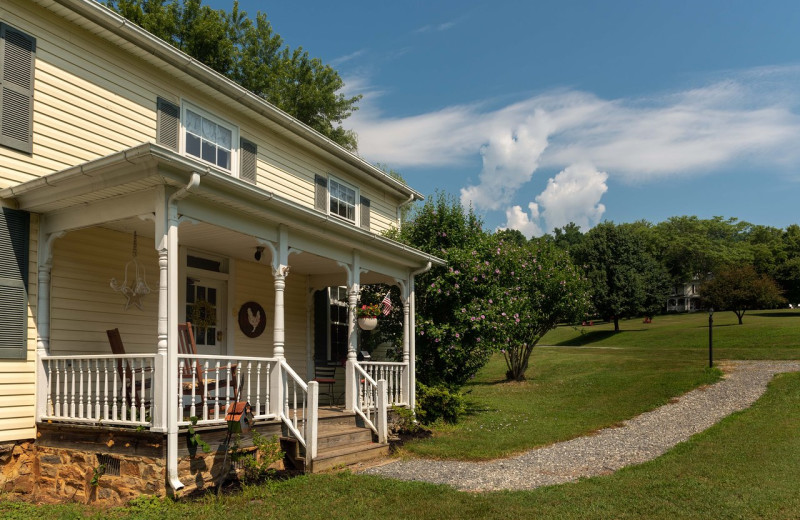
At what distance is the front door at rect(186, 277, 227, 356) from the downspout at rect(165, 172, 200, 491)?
3179 millimetres

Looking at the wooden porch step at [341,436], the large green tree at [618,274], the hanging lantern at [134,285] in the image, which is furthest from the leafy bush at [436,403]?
the large green tree at [618,274]

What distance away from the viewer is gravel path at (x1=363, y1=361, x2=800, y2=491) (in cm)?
753

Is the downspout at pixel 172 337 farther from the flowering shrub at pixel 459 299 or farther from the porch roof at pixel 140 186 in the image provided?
the flowering shrub at pixel 459 299

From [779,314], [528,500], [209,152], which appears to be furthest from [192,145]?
[779,314]

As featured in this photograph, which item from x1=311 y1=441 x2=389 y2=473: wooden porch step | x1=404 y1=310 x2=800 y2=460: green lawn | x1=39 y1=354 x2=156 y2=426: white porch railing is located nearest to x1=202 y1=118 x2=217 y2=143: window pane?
x1=39 y1=354 x2=156 y2=426: white porch railing

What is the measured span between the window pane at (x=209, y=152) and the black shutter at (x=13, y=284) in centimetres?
313

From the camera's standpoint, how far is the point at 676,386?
52.0ft

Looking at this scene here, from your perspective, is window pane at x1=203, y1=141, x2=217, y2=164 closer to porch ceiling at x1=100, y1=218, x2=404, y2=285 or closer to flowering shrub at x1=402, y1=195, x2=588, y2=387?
porch ceiling at x1=100, y1=218, x2=404, y2=285

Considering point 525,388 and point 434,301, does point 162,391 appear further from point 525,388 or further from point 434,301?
point 525,388

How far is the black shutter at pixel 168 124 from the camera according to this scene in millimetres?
9031

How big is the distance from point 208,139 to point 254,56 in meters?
14.9

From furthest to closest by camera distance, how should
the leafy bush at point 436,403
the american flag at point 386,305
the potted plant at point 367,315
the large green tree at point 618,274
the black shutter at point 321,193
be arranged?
the large green tree at point 618,274 → the black shutter at point 321,193 → the leafy bush at point 436,403 → the american flag at point 386,305 → the potted plant at point 367,315

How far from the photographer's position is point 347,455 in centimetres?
809

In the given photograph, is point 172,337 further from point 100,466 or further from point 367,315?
point 367,315
